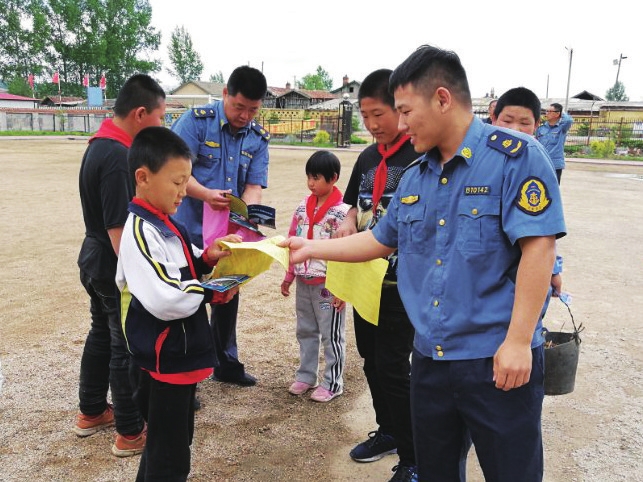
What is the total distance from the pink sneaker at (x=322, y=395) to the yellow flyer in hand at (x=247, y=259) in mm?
1572

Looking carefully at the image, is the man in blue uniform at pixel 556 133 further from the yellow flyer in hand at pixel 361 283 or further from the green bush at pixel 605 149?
the green bush at pixel 605 149

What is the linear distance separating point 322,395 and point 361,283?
1.34 meters

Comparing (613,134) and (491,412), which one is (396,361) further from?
(613,134)

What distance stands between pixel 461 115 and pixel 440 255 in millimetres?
487

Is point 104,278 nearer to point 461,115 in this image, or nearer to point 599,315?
point 461,115

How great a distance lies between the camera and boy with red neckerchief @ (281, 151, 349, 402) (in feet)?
12.5

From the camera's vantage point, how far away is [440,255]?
195 cm

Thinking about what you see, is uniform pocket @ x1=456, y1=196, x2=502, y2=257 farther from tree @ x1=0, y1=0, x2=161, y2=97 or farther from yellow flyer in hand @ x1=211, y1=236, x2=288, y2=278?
tree @ x1=0, y1=0, x2=161, y2=97

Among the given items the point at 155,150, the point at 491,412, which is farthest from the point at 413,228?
the point at 155,150

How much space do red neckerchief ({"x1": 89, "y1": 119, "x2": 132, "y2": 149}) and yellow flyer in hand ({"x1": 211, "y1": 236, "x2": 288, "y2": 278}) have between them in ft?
3.00

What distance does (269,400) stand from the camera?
3920 mm

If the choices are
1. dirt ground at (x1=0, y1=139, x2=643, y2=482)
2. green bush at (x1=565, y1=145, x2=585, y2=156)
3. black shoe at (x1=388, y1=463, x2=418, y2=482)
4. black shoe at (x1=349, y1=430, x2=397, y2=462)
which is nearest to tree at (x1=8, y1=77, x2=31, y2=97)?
green bush at (x1=565, y1=145, x2=585, y2=156)

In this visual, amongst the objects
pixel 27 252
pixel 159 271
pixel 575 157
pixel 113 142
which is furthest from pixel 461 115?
pixel 575 157

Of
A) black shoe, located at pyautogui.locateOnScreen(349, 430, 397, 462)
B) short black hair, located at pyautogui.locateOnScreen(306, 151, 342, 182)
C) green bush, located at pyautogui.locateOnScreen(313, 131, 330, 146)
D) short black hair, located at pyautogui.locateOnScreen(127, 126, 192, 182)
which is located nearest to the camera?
short black hair, located at pyautogui.locateOnScreen(127, 126, 192, 182)
